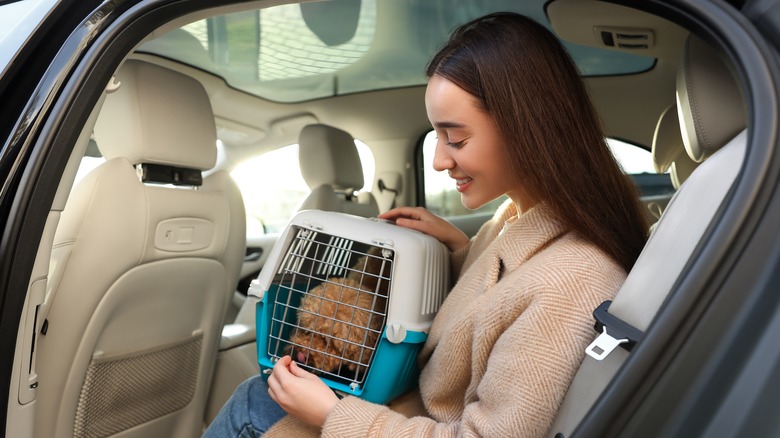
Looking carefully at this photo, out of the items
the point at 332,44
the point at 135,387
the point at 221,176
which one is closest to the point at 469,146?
the point at 221,176

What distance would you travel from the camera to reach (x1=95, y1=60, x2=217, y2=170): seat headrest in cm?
162

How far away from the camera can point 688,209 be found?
0.86m

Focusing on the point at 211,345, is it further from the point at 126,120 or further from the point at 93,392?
the point at 126,120

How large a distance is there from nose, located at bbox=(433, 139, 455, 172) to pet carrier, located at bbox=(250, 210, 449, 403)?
0.16m

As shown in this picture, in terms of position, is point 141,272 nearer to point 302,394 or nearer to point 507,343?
point 302,394

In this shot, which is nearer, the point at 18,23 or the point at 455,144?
the point at 455,144

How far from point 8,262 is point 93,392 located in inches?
23.3

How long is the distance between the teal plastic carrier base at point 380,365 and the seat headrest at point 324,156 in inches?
66.1

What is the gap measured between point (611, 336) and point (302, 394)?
1.76ft

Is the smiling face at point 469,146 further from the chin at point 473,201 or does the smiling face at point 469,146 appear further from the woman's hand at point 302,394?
the woman's hand at point 302,394

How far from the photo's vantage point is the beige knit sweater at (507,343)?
0.92m

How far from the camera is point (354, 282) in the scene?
4.31 feet

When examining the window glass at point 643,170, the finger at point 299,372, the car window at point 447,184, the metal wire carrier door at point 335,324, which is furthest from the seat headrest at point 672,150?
the finger at point 299,372

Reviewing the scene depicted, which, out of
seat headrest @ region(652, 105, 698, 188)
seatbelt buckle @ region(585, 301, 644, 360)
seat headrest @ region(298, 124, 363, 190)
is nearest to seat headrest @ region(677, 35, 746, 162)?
seatbelt buckle @ region(585, 301, 644, 360)
